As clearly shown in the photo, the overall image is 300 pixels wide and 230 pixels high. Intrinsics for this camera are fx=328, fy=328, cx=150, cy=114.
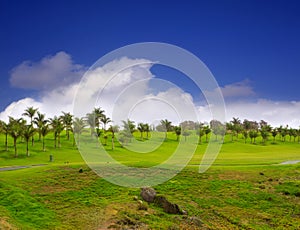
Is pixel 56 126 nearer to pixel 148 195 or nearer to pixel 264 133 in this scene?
pixel 148 195

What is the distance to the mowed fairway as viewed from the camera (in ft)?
84.3

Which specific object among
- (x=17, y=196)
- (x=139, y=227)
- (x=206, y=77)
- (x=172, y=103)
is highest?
(x=206, y=77)

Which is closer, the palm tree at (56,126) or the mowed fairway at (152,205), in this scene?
the mowed fairway at (152,205)

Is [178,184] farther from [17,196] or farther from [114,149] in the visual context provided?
[114,149]

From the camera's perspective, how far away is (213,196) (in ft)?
110

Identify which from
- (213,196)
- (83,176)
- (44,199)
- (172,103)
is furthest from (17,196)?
(213,196)

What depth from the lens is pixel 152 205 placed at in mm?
29750

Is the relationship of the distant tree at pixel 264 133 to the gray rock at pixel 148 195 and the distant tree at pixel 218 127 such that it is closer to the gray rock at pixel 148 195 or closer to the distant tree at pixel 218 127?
the distant tree at pixel 218 127

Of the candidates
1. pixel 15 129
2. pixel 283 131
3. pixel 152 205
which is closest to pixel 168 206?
pixel 152 205

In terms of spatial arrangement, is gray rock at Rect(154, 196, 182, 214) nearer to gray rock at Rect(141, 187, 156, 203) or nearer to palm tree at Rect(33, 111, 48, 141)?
gray rock at Rect(141, 187, 156, 203)

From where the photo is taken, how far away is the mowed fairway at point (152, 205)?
25688mm

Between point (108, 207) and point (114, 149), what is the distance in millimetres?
61507

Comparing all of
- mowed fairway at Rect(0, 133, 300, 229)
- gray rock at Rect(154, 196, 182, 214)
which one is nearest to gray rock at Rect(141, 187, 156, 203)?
gray rock at Rect(154, 196, 182, 214)

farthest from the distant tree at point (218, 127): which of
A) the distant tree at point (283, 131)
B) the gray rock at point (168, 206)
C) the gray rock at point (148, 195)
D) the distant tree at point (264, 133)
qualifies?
the distant tree at point (283, 131)
